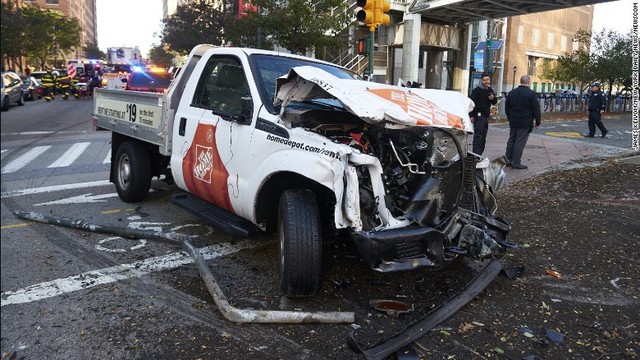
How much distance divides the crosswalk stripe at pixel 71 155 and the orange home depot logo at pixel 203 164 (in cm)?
595

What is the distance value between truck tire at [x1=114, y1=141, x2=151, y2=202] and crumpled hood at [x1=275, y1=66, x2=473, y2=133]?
2.96 metres

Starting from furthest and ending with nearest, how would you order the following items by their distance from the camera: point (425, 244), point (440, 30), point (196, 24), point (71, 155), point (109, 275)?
1. point (440, 30)
2. point (196, 24)
3. point (71, 155)
4. point (109, 275)
5. point (425, 244)

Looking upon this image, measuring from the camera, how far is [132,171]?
21.8 ft

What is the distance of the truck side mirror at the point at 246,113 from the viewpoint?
4500 mm

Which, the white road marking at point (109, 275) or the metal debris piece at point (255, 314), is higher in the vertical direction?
the metal debris piece at point (255, 314)

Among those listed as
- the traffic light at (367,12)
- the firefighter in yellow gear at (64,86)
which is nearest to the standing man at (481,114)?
the traffic light at (367,12)

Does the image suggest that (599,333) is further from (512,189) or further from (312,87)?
(512,189)

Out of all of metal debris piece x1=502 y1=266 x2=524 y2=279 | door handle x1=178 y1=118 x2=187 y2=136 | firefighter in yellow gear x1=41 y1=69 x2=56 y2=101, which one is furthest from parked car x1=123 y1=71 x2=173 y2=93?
metal debris piece x1=502 y1=266 x2=524 y2=279

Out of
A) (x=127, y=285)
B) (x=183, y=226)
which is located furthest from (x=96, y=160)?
(x=127, y=285)

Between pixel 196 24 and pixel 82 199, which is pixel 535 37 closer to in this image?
pixel 196 24

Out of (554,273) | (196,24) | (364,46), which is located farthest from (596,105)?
(196,24)

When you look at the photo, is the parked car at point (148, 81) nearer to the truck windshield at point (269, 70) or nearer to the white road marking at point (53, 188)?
the white road marking at point (53, 188)

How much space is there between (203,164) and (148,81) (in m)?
13.1

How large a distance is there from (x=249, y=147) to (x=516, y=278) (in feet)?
8.65
